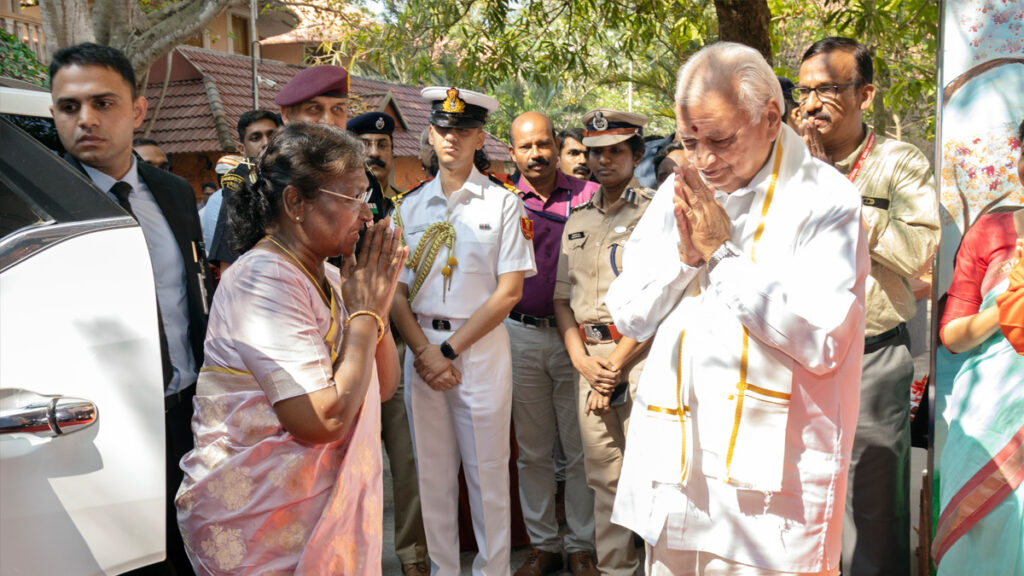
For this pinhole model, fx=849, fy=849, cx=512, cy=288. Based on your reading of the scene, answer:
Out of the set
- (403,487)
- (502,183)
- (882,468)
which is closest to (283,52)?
(502,183)

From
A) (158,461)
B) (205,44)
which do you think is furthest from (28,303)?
(205,44)

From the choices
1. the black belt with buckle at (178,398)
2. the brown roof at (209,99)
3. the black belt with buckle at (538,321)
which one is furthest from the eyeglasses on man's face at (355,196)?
the brown roof at (209,99)

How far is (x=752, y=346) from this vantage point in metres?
2.35

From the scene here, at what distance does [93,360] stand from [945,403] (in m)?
3.03

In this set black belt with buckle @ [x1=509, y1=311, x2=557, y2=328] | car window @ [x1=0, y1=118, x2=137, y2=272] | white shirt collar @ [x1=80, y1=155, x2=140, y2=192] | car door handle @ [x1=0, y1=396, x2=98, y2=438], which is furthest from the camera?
black belt with buckle @ [x1=509, y1=311, x2=557, y2=328]

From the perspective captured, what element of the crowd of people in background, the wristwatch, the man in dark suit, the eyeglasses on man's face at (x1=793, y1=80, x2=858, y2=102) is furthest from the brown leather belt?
the man in dark suit

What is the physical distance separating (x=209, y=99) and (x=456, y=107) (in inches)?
591

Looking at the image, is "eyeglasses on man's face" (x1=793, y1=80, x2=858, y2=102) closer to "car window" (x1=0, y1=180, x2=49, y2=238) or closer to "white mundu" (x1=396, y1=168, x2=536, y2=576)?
"white mundu" (x1=396, y1=168, x2=536, y2=576)

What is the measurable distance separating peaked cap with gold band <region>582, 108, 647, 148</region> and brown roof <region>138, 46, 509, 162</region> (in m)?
11.2

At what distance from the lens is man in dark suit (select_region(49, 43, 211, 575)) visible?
2.72 meters

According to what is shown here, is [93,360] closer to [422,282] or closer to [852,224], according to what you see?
[852,224]

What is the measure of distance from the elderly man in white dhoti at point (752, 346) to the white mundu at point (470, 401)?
1.59 meters

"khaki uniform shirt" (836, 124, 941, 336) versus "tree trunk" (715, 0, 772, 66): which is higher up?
"tree trunk" (715, 0, 772, 66)

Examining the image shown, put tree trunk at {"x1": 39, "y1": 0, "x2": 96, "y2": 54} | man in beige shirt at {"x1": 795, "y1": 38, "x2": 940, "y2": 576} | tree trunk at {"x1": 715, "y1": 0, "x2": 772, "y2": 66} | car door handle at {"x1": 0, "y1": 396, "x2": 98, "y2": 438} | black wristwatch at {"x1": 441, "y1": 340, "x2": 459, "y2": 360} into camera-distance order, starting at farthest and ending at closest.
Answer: tree trunk at {"x1": 39, "y1": 0, "x2": 96, "y2": 54}, tree trunk at {"x1": 715, "y1": 0, "x2": 772, "y2": 66}, black wristwatch at {"x1": 441, "y1": 340, "x2": 459, "y2": 360}, man in beige shirt at {"x1": 795, "y1": 38, "x2": 940, "y2": 576}, car door handle at {"x1": 0, "y1": 396, "x2": 98, "y2": 438}
